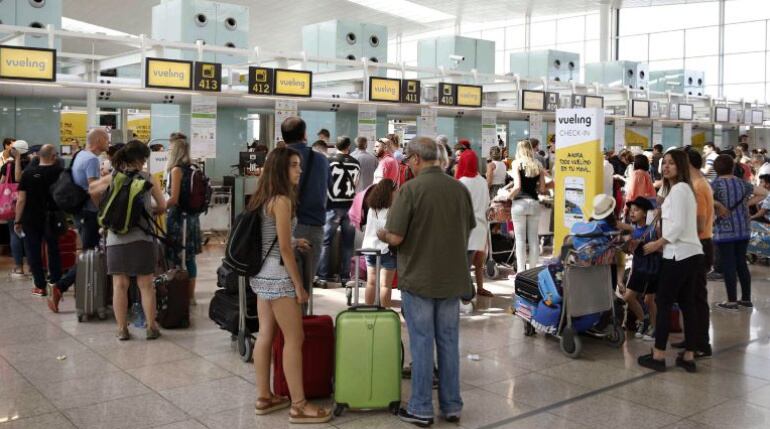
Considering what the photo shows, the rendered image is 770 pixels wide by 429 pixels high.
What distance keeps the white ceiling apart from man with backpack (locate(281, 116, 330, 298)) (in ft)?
55.5

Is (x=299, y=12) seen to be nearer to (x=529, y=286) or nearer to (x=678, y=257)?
(x=529, y=286)

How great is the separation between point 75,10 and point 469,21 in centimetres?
1391

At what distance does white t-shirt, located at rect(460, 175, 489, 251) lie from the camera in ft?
23.4

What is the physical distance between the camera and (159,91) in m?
10.8

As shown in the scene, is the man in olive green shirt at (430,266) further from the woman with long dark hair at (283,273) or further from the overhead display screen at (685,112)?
the overhead display screen at (685,112)

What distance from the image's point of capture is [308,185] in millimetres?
5520

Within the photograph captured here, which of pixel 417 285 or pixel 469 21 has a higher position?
pixel 469 21

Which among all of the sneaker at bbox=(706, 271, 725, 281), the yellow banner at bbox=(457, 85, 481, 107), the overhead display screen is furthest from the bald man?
the overhead display screen

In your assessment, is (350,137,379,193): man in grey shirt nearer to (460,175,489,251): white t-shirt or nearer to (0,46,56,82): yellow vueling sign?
(460,175,489,251): white t-shirt

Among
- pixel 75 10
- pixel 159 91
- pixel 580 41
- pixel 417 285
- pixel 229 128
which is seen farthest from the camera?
pixel 580 41

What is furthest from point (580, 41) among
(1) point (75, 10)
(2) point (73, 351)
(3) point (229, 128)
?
(2) point (73, 351)

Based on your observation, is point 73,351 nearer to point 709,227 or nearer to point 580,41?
point 709,227

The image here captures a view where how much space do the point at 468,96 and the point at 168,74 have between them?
19.5 ft

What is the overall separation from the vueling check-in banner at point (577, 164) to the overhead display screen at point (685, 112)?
47.8 feet
